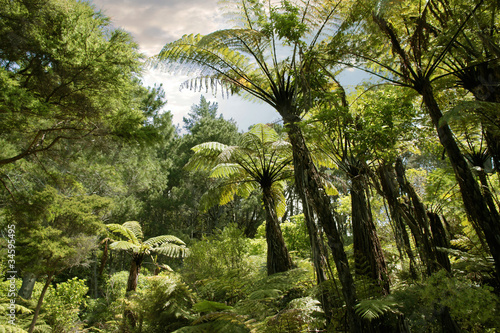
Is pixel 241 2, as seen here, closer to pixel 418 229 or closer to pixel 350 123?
pixel 350 123

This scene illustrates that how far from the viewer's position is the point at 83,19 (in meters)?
4.99

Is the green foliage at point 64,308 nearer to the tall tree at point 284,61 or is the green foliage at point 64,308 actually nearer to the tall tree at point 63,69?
the tall tree at point 63,69

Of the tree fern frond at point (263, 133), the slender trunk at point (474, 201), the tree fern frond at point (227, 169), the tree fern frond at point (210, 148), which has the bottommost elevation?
the slender trunk at point (474, 201)

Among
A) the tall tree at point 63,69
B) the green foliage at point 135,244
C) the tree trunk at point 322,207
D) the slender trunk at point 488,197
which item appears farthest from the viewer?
the green foliage at point 135,244

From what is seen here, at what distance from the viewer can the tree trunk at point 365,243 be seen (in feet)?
9.48

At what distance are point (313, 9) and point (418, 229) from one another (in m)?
2.97

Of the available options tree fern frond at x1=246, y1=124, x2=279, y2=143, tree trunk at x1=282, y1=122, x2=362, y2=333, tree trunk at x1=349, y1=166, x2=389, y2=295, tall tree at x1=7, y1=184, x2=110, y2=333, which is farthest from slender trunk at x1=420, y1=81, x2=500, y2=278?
tall tree at x1=7, y1=184, x2=110, y2=333

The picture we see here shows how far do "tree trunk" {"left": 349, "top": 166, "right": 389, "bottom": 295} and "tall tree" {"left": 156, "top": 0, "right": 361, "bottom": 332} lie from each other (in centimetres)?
69

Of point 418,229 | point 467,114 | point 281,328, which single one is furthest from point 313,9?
point 281,328

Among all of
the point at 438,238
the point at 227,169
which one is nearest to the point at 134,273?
the point at 227,169

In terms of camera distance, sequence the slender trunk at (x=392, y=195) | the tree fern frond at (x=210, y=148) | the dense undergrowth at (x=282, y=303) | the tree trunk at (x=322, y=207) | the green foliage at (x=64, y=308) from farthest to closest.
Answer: the green foliage at (x=64, y=308), the tree fern frond at (x=210, y=148), the slender trunk at (x=392, y=195), the tree trunk at (x=322, y=207), the dense undergrowth at (x=282, y=303)

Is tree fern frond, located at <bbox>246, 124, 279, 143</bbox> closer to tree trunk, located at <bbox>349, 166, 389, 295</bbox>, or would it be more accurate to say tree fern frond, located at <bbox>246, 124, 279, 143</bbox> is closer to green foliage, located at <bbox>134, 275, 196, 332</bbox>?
tree trunk, located at <bbox>349, 166, 389, 295</bbox>

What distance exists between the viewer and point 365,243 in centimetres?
301

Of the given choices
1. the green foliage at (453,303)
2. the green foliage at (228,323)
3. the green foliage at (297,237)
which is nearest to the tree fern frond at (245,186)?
the green foliage at (297,237)
